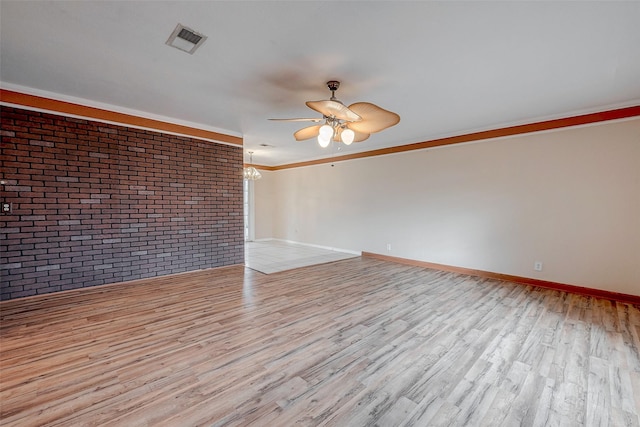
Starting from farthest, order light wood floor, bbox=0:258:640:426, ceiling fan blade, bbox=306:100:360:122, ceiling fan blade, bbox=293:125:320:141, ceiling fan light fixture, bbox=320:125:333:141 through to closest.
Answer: ceiling fan blade, bbox=293:125:320:141 < ceiling fan light fixture, bbox=320:125:333:141 < ceiling fan blade, bbox=306:100:360:122 < light wood floor, bbox=0:258:640:426

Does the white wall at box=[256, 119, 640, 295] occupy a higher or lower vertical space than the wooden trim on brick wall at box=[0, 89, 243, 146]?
lower

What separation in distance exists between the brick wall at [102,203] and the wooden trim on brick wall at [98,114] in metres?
0.09

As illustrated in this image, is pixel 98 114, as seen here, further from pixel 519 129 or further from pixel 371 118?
pixel 519 129

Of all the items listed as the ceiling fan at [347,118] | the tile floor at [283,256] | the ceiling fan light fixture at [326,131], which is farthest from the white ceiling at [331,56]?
the tile floor at [283,256]

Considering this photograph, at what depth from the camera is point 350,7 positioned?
1.74 meters

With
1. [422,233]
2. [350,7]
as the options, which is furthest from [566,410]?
[422,233]

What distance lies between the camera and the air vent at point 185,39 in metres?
2.02

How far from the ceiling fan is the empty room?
0.11ft

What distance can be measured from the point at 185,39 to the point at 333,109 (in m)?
1.33

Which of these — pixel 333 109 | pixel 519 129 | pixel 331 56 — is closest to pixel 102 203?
pixel 333 109

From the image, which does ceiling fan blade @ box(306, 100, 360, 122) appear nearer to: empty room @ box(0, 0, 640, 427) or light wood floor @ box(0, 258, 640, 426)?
empty room @ box(0, 0, 640, 427)

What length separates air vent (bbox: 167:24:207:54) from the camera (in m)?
2.02

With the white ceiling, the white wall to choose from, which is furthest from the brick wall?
the white wall

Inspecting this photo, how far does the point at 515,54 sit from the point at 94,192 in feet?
16.6
